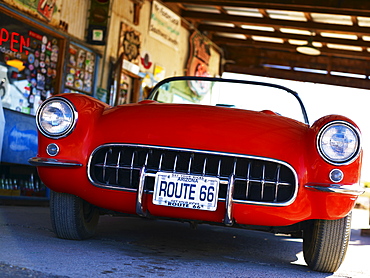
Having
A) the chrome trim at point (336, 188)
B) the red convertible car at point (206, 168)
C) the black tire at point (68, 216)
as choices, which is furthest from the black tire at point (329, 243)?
the black tire at point (68, 216)

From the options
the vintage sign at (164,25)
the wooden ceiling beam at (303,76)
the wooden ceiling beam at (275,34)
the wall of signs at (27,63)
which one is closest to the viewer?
the wall of signs at (27,63)

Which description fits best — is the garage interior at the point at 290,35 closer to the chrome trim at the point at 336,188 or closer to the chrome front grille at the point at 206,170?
the chrome trim at the point at 336,188

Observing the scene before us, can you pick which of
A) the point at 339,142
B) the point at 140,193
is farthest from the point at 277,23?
the point at 140,193

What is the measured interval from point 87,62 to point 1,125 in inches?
126

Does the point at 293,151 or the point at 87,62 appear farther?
the point at 87,62

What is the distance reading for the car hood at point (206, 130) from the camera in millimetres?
3016

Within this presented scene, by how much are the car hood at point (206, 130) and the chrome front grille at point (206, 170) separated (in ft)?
0.15

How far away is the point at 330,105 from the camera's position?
19.3 metres

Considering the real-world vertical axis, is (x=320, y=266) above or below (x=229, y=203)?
below

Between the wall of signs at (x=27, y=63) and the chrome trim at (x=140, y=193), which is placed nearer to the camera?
the chrome trim at (x=140, y=193)

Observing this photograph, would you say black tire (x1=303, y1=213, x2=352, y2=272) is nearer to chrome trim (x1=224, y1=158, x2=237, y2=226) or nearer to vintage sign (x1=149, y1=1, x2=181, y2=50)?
chrome trim (x1=224, y1=158, x2=237, y2=226)

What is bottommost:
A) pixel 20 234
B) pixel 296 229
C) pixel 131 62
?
pixel 20 234

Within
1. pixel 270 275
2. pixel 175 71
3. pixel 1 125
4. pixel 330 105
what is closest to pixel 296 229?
pixel 270 275

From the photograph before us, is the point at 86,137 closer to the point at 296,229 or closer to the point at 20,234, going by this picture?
the point at 20,234
